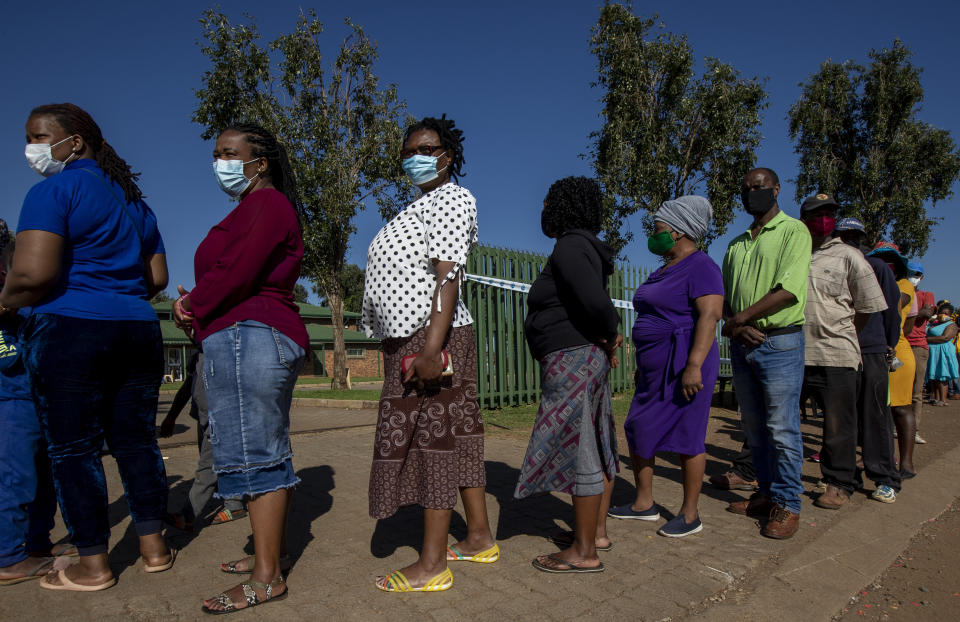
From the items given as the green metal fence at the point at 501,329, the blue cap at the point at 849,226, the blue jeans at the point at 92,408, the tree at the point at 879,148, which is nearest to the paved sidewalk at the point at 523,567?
the blue jeans at the point at 92,408

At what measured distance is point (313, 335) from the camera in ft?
125

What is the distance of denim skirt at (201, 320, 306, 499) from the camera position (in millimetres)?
2451

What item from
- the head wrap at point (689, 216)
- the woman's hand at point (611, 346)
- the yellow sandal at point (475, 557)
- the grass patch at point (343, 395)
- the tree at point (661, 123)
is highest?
the tree at point (661, 123)

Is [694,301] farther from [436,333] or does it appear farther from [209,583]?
[209,583]

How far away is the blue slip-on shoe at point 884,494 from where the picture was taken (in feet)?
14.2

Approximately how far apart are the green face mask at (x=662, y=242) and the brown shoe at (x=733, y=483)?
2087mm

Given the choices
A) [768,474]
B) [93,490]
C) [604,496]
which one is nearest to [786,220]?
[768,474]

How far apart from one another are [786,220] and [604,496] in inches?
81.4

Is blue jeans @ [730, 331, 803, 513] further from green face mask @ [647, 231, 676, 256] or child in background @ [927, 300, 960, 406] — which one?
child in background @ [927, 300, 960, 406]

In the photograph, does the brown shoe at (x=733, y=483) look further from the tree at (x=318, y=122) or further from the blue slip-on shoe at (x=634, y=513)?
the tree at (x=318, y=122)

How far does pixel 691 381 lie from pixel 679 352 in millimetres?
203

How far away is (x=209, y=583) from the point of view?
2746 mm

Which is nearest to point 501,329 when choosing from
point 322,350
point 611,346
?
point 611,346

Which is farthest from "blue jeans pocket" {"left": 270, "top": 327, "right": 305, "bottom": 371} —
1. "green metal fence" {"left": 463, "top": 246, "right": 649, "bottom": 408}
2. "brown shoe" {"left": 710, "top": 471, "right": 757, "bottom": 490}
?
"green metal fence" {"left": 463, "top": 246, "right": 649, "bottom": 408}
